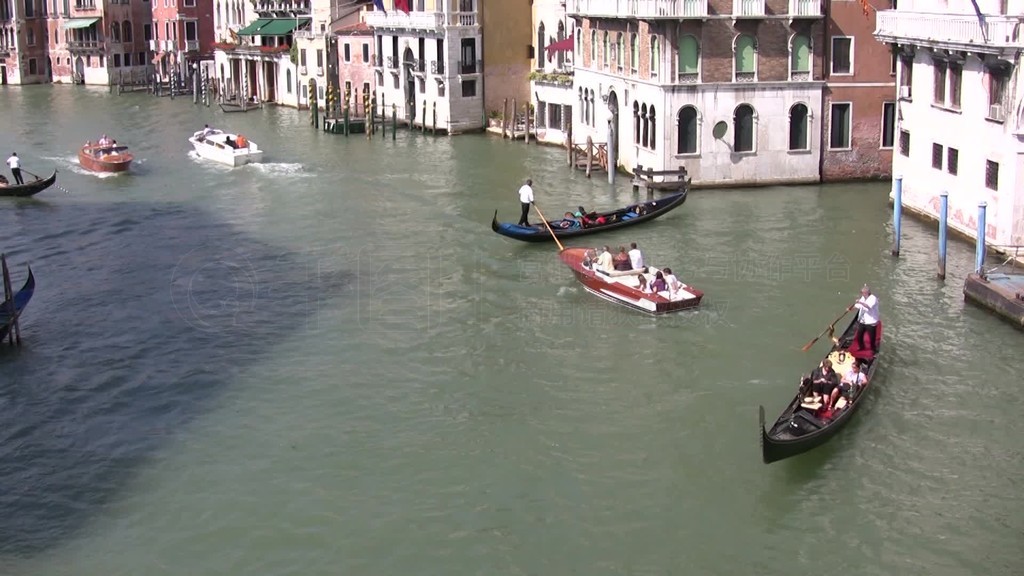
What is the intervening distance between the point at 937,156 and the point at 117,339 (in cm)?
1615

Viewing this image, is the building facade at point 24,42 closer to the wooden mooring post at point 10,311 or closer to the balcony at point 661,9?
the balcony at point 661,9

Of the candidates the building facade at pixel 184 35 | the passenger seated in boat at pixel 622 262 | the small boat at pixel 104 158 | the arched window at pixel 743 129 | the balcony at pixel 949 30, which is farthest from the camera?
the building facade at pixel 184 35

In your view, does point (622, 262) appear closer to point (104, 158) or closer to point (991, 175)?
point (991, 175)

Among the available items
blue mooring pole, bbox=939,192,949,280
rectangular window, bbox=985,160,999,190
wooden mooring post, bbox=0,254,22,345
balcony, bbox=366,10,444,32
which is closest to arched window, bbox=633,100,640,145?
rectangular window, bbox=985,160,999,190

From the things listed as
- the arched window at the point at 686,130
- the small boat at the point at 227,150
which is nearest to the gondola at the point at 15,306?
the arched window at the point at 686,130

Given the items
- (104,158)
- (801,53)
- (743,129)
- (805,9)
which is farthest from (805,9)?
(104,158)

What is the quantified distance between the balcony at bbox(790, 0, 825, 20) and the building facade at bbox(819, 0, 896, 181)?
49 cm

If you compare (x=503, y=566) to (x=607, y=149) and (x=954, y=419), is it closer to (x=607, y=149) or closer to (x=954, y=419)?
(x=954, y=419)

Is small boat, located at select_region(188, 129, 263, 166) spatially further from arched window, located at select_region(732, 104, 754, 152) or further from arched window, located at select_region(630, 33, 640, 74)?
arched window, located at select_region(732, 104, 754, 152)

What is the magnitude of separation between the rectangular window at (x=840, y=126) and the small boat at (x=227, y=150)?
17097 millimetres

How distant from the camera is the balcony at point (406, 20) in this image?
44000mm

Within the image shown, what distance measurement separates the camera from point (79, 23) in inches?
2862

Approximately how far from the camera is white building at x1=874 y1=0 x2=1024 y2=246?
74.2ft

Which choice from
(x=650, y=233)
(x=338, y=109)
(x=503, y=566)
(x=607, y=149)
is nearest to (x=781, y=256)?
(x=650, y=233)
